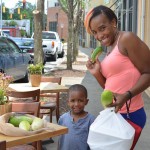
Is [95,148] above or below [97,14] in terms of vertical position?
below

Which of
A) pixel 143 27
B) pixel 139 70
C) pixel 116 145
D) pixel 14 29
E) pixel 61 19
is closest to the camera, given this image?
pixel 116 145

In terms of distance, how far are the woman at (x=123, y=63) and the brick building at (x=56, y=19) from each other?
65267 millimetres

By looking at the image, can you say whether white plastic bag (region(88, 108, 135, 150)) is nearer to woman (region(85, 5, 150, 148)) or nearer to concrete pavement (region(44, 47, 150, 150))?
woman (region(85, 5, 150, 148))

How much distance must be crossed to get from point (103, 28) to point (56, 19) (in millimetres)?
70078

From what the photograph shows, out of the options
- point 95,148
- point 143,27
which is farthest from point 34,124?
point 143,27

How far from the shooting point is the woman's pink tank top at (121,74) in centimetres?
293

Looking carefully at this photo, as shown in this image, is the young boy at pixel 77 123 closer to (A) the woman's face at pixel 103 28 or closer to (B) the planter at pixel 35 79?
(A) the woman's face at pixel 103 28

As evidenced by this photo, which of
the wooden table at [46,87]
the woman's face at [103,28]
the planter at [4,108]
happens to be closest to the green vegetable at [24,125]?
the planter at [4,108]

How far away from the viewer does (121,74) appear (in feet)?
9.68

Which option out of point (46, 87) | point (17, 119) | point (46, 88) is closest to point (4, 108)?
point (17, 119)

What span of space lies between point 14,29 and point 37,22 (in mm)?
35844

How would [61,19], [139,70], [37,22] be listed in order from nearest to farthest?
[139,70], [37,22], [61,19]

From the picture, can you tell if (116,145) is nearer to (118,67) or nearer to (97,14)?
(118,67)

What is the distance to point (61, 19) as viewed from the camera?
234 feet
